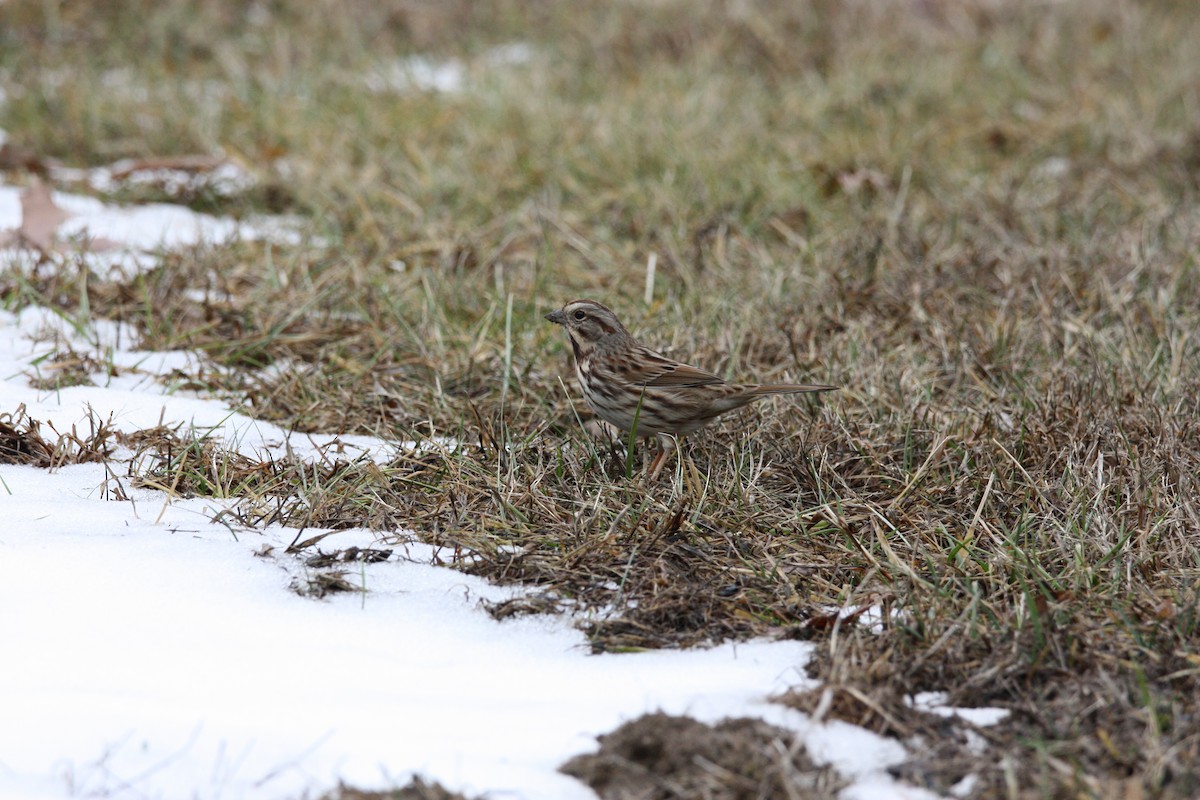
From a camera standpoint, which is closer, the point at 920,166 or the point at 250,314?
the point at 250,314

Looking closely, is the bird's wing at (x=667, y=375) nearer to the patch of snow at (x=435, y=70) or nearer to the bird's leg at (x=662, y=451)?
the bird's leg at (x=662, y=451)

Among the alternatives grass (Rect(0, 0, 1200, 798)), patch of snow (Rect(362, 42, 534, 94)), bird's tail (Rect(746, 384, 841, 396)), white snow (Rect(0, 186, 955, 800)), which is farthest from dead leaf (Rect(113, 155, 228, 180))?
bird's tail (Rect(746, 384, 841, 396))

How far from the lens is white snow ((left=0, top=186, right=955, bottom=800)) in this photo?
273 cm

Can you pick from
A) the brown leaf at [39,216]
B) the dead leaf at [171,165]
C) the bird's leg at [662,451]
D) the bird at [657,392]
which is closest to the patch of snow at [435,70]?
the dead leaf at [171,165]

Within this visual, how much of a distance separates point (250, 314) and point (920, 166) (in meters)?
3.85

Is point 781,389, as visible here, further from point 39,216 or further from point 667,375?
point 39,216

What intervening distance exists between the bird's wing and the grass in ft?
0.87

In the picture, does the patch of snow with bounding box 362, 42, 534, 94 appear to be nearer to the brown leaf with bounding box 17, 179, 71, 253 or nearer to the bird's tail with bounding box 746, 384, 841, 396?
the brown leaf with bounding box 17, 179, 71, 253

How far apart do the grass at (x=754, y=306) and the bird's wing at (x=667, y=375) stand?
264 millimetres

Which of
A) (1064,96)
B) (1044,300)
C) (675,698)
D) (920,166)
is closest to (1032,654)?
(675,698)

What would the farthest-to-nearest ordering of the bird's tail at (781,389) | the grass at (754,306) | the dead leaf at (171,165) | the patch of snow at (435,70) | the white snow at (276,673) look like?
the patch of snow at (435,70) → the dead leaf at (171,165) → the bird's tail at (781,389) → the grass at (754,306) → the white snow at (276,673)

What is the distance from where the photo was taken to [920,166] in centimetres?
735

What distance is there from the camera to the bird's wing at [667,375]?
4480 millimetres

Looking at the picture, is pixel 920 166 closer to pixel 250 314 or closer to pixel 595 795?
pixel 250 314
